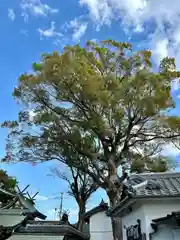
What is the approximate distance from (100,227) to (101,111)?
36.4ft

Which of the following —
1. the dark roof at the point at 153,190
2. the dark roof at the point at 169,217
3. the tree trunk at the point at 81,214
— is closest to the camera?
the dark roof at the point at 169,217

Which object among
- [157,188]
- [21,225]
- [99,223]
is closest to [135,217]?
[157,188]

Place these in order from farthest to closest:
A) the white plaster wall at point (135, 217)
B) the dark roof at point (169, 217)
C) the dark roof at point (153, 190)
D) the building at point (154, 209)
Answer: the white plaster wall at point (135, 217) → the dark roof at point (153, 190) → the building at point (154, 209) → the dark roof at point (169, 217)

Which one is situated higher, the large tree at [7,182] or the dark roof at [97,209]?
the large tree at [7,182]

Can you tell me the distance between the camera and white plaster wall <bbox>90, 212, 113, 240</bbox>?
22.1 meters

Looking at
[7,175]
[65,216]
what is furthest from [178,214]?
[7,175]

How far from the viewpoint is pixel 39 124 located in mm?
16312

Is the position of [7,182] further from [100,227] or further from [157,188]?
[157,188]

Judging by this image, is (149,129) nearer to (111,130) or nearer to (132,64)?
(111,130)

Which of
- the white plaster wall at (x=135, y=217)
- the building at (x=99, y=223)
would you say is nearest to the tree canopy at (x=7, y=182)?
the building at (x=99, y=223)

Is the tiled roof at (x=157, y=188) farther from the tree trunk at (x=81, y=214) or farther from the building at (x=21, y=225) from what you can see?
the tree trunk at (x=81, y=214)

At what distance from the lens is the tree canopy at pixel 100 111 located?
1495cm

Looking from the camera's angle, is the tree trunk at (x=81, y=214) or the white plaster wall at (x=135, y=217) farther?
the tree trunk at (x=81, y=214)

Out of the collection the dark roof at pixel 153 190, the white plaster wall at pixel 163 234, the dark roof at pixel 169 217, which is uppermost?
the dark roof at pixel 153 190
